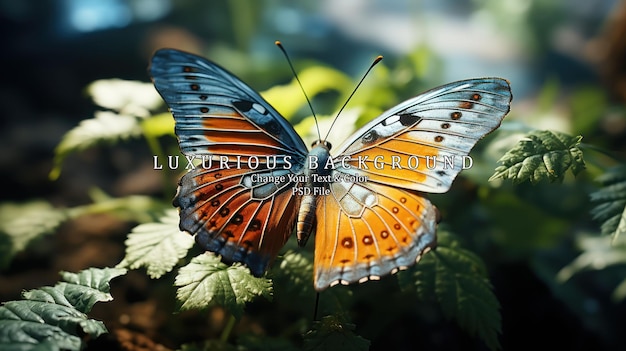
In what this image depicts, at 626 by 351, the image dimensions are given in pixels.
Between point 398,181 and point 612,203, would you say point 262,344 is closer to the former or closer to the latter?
point 398,181

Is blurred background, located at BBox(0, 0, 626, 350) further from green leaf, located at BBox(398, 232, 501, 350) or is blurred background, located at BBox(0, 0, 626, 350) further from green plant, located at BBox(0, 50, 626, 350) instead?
green leaf, located at BBox(398, 232, 501, 350)

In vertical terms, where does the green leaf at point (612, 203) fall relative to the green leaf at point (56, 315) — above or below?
above

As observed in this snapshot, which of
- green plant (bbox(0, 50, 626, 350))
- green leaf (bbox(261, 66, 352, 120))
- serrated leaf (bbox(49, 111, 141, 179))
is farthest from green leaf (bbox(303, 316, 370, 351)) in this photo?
serrated leaf (bbox(49, 111, 141, 179))

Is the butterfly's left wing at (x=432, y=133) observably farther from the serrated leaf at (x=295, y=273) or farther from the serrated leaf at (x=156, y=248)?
the serrated leaf at (x=156, y=248)

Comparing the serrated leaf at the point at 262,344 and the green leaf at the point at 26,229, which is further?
the green leaf at the point at 26,229

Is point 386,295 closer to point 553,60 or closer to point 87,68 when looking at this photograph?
point 87,68

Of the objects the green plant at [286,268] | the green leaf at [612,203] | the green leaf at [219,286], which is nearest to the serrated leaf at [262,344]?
the green plant at [286,268]

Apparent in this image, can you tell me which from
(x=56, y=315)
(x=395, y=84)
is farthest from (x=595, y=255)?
(x=56, y=315)
